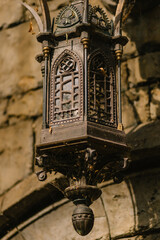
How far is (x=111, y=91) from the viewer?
329 centimetres

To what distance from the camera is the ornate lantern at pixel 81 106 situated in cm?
309

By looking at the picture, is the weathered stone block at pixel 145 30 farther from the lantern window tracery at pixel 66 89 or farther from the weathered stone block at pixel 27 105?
the lantern window tracery at pixel 66 89

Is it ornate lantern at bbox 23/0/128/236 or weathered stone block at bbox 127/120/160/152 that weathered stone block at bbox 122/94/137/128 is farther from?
ornate lantern at bbox 23/0/128/236

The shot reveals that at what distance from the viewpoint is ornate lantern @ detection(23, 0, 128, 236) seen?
309 cm

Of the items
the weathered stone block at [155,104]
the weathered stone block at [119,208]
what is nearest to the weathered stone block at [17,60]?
the weathered stone block at [155,104]

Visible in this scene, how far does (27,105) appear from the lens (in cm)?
421

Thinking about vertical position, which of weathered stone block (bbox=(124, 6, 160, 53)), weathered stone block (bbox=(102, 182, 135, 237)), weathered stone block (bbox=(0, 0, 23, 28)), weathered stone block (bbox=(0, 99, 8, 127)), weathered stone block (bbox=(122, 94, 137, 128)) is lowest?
weathered stone block (bbox=(102, 182, 135, 237))

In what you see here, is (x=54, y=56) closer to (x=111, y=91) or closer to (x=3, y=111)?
(x=111, y=91)

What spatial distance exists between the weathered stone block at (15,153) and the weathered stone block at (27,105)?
7 centimetres

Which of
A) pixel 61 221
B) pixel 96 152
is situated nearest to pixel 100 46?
pixel 96 152

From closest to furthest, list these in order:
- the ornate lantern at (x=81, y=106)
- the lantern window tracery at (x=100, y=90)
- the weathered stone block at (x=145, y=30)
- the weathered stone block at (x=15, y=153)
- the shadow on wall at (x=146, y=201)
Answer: the ornate lantern at (x=81, y=106) < the lantern window tracery at (x=100, y=90) < the shadow on wall at (x=146, y=201) < the weathered stone block at (x=145, y=30) < the weathered stone block at (x=15, y=153)

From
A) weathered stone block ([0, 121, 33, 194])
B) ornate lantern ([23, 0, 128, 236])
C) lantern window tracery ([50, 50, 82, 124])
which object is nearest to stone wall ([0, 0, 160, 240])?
weathered stone block ([0, 121, 33, 194])

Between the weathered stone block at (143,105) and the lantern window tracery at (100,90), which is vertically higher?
the weathered stone block at (143,105)

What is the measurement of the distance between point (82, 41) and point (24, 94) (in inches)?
43.5
